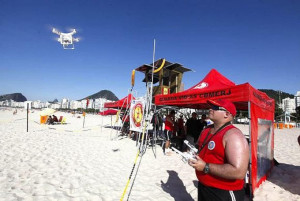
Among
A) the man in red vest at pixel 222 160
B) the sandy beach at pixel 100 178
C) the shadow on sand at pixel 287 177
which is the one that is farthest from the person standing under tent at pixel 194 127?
the man in red vest at pixel 222 160

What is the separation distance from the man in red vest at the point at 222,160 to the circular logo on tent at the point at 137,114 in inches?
247

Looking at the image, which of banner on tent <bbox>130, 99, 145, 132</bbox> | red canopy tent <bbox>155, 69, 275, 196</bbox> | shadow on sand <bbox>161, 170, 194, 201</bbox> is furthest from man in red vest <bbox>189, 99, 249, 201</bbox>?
banner on tent <bbox>130, 99, 145, 132</bbox>

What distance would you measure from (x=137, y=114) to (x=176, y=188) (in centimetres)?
459

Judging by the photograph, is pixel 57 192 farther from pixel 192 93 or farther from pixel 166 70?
pixel 166 70

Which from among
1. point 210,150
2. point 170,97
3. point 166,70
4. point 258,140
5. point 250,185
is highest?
point 166,70

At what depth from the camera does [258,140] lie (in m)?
4.44

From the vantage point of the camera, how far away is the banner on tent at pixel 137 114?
8117mm

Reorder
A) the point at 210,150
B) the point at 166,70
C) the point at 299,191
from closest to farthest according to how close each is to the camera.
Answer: the point at 210,150
the point at 299,191
the point at 166,70

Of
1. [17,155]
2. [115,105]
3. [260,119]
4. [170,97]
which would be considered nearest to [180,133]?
[170,97]

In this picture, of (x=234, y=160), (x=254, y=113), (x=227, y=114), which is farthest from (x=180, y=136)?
(x=234, y=160)

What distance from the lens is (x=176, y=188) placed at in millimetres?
4289

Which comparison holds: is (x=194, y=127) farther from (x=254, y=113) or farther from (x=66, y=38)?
(x=66, y=38)

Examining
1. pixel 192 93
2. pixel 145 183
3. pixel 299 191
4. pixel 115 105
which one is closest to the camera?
pixel 299 191

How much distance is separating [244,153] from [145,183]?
140 inches
